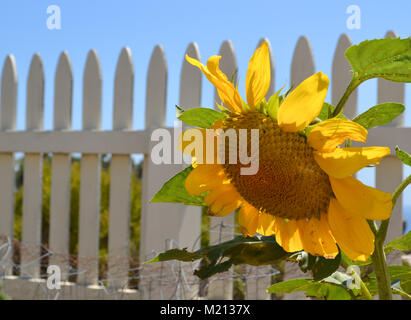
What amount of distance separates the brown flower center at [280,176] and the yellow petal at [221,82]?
0.04 feet

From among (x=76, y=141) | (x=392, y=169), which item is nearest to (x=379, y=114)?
(x=392, y=169)

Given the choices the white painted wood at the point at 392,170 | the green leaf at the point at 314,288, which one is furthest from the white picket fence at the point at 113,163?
the green leaf at the point at 314,288

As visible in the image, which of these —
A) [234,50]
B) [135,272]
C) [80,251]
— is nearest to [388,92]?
[234,50]

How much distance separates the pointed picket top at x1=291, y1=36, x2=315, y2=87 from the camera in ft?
8.54

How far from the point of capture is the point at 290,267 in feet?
8.24

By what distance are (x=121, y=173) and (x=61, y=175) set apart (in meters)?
0.45

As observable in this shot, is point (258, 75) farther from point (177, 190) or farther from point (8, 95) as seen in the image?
point (8, 95)

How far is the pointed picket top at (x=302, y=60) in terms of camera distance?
102 inches

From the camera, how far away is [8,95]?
3.37 m

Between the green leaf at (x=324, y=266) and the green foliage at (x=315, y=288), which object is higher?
the green leaf at (x=324, y=266)

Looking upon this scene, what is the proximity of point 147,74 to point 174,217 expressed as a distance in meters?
0.86

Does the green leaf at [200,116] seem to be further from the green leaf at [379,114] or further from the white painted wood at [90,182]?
the white painted wood at [90,182]

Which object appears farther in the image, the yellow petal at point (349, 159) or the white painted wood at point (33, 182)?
the white painted wood at point (33, 182)

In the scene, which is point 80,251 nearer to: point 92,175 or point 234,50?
point 92,175
